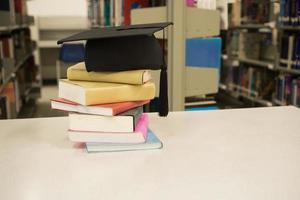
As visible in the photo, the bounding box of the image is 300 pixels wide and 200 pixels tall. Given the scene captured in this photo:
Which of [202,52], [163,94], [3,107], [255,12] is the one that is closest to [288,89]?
[255,12]

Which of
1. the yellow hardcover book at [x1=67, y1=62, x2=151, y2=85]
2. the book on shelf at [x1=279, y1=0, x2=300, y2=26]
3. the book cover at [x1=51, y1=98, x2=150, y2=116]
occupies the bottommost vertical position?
the book cover at [x1=51, y1=98, x2=150, y2=116]

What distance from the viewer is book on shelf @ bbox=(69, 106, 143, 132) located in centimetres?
92

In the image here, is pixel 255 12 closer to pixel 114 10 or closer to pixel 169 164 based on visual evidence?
pixel 114 10

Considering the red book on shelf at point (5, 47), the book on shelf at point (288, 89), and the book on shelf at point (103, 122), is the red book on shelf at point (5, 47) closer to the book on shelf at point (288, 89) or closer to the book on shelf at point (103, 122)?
the book on shelf at point (288, 89)

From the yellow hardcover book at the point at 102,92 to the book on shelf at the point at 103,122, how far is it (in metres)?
Answer: 0.04

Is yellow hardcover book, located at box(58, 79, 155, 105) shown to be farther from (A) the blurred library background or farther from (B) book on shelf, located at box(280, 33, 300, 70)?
(B) book on shelf, located at box(280, 33, 300, 70)

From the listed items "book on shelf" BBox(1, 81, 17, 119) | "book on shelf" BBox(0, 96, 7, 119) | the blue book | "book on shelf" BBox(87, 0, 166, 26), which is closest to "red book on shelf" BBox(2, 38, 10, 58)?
"book on shelf" BBox(1, 81, 17, 119)

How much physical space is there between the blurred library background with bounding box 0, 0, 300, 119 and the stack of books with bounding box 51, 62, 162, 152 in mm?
283

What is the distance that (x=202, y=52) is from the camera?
2.10 m

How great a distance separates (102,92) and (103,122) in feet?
0.23

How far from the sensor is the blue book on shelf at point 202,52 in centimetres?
207

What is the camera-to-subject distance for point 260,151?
3.10 ft

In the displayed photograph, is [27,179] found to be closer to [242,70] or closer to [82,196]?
[82,196]

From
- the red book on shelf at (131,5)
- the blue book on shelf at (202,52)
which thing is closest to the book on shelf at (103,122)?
the blue book on shelf at (202,52)
